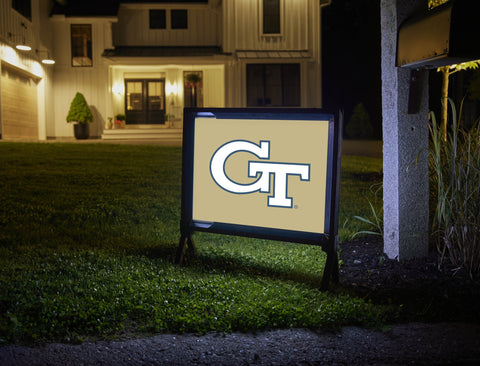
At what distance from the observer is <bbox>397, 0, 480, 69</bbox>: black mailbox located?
3.57 meters

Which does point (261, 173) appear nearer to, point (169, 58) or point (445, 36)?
point (445, 36)

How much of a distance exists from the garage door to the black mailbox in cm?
1730

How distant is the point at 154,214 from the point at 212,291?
124 inches

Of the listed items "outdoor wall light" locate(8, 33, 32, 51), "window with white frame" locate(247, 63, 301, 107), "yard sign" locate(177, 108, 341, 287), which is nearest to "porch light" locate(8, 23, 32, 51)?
"outdoor wall light" locate(8, 33, 32, 51)

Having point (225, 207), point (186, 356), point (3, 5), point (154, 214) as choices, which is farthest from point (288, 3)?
point (186, 356)

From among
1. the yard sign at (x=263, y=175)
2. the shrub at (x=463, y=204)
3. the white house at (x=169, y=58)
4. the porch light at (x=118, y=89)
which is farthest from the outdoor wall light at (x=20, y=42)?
the shrub at (x=463, y=204)

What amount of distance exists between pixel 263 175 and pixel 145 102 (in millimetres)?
22740

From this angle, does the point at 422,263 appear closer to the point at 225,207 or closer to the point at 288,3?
the point at 225,207

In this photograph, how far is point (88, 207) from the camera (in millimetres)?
6680

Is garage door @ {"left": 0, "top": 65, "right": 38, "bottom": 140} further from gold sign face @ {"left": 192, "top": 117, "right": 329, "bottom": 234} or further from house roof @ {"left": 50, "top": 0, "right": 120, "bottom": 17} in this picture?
gold sign face @ {"left": 192, "top": 117, "right": 329, "bottom": 234}

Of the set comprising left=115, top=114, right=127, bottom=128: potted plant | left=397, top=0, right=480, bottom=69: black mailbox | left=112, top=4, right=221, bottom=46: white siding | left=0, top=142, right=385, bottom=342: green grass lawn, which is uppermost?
left=112, top=4, right=221, bottom=46: white siding

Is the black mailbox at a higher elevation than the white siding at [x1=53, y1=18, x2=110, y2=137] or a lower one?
lower

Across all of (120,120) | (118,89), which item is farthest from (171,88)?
(120,120)

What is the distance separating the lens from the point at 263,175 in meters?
4.12
